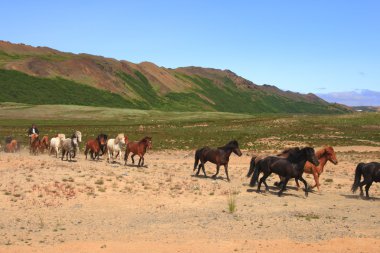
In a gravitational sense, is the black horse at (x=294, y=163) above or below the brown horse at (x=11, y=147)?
above

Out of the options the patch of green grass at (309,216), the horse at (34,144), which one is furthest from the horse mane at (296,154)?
the horse at (34,144)

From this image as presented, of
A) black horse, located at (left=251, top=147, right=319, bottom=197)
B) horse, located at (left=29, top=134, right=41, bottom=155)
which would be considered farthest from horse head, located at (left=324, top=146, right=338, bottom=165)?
horse, located at (left=29, top=134, right=41, bottom=155)

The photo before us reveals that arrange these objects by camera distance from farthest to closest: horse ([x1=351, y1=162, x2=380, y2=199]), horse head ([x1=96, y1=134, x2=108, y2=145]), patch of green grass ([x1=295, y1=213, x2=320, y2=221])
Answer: horse head ([x1=96, y1=134, x2=108, y2=145]), horse ([x1=351, y1=162, x2=380, y2=199]), patch of green grass ([x1=295, y1=213, x2=320, y2=221])

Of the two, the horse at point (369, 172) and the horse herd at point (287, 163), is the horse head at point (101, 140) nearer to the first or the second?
the horse herd at point (287, 163)

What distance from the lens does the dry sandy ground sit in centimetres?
1332

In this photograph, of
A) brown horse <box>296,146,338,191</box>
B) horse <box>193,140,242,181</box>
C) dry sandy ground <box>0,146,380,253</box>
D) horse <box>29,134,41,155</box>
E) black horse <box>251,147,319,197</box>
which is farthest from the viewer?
horse <box>29,134,41,155</box>

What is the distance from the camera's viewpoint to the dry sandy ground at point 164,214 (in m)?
13.3

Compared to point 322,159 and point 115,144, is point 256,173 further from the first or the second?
point 115,144

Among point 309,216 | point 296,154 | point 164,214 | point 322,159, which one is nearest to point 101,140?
point 164,214

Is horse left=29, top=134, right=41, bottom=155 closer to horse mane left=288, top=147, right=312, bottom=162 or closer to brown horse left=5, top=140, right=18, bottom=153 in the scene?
brown horse left=5, top=140, right=18, bottom=153

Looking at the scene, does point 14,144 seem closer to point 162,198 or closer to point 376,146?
point 162,198

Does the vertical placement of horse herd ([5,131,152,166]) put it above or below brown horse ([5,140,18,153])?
above

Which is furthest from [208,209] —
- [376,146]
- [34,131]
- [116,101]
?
[116,101]

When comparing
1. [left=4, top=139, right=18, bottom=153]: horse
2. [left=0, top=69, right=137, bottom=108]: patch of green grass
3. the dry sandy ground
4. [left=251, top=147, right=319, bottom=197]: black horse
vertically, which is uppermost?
[left=0, top=69, right=137, bottom=108]: patch of green grass
